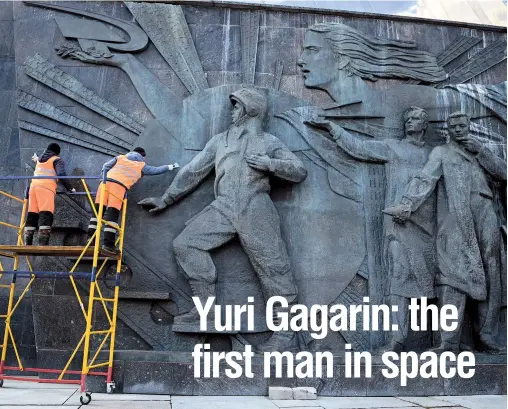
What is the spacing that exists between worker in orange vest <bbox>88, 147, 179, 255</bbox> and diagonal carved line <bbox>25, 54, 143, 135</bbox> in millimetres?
881

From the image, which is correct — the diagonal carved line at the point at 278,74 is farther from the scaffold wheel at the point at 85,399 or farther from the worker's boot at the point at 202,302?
the scaffold wheel at the point at 85,399

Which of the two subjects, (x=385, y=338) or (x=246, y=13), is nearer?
(x=385, y=338)

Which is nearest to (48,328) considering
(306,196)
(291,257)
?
(291,257)

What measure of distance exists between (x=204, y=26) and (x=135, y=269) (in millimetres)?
3967

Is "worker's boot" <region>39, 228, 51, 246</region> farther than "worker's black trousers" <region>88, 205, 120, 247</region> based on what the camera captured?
Yes

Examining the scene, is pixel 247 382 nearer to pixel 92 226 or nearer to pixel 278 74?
pixel 92 226

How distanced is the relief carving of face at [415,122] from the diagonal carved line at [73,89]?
401 centimetres

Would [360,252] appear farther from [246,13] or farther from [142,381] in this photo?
[246,13]

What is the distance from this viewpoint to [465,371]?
21.8 ft

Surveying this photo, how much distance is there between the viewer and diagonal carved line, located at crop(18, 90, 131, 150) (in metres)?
7.64

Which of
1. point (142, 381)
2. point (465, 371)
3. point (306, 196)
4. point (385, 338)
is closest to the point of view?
point (142, 381)

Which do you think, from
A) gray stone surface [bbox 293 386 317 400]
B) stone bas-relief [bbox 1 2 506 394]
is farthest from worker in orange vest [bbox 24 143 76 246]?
gray stone surface [bbox 293 386 317 400]

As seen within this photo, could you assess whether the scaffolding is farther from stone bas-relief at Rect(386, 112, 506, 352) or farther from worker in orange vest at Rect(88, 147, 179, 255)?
stone bas-relief at Rect(386, 112, 506, 352)

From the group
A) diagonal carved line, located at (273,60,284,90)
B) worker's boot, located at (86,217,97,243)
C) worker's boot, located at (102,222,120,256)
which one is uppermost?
diagonal carved line, located at (273,60,284,90)
